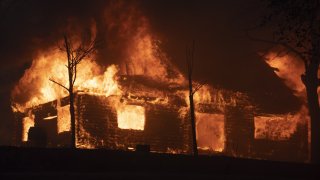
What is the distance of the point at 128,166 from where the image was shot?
22.5 metres

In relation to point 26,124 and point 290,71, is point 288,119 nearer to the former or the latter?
point 290,71

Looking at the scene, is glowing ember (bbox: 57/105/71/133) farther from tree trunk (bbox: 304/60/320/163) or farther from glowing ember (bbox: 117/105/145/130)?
tree trunk (bbox: 304/60/320/163)

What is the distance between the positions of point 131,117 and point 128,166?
13.1 meters

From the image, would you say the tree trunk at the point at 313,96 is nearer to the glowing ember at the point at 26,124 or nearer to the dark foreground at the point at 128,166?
the dark foreground at the point at 128,166

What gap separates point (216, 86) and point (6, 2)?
19778 millimetres

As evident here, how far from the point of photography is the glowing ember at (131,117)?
3491 cm

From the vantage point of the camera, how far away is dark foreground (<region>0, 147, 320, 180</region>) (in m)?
19.7

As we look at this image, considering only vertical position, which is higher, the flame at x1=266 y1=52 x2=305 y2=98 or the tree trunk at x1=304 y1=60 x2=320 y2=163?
the flame at x1=266 y1=52 x2=305 y2=98

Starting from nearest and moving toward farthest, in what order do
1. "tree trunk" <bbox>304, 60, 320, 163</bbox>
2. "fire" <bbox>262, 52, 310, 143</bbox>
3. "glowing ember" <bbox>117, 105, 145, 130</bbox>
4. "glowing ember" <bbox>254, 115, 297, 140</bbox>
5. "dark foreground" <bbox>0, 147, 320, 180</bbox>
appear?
1. "dark foreground" <bbox>0, 147, 320, 180</bbox>
2. "tree trunk" <bbox>304, 60, 320, 163</bbox>
3. "glowing ember" <bbox>117, 105, 145, 130</bbox>
4. "glowing ember" <bbox>254, 115, 297, 140</bbox>
5. "fire" <bbox>262, 52, 310, 143</bbox>

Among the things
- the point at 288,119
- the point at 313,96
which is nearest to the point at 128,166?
the point at 313,96

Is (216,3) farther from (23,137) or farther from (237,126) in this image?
(23,137)

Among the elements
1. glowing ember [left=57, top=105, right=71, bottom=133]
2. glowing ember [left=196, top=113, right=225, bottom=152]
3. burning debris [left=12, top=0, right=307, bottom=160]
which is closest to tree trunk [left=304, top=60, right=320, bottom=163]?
burning debris [left=12, top=0, right=307, bottom=160]

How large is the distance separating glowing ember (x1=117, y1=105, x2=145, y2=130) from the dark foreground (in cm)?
1173

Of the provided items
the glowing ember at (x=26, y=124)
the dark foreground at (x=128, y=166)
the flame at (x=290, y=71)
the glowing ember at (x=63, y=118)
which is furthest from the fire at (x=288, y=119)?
the glowing ember at (x=26, y=124)
